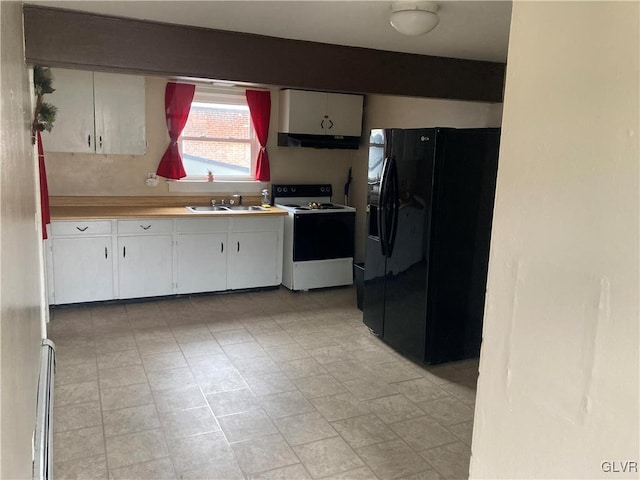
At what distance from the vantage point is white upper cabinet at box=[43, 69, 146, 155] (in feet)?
14.7

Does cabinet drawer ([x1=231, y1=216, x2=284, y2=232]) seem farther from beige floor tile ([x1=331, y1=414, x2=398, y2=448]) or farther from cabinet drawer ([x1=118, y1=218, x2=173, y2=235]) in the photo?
beige floor tile ([x1=331, y1=414, x2=398, y2=448])

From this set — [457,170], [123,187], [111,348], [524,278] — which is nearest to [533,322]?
[524,278]

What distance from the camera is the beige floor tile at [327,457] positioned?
2477 mm

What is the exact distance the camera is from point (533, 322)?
0.78 meters

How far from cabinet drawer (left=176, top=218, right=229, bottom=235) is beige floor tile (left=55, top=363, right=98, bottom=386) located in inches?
65.6

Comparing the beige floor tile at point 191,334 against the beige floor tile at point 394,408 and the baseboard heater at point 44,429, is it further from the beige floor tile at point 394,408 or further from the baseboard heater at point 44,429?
the beige floor tile at point 394,408

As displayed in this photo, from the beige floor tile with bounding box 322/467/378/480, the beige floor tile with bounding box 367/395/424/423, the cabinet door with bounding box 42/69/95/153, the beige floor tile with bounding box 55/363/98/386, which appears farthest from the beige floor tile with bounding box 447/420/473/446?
the cabinet door with bounding box 42/69/95/153

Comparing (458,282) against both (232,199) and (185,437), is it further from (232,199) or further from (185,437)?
(232,199)

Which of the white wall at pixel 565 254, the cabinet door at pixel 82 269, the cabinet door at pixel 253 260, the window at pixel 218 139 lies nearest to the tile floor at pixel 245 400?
the cabinet door at pixel 82 269

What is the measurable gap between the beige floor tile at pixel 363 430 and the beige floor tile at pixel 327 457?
70 millimetres

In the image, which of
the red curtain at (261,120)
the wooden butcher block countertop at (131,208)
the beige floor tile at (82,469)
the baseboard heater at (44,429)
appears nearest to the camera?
the baseboard heater at (44,429)

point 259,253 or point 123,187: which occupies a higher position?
point 123,187

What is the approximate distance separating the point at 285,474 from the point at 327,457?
0.83ft

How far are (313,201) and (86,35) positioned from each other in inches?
134
